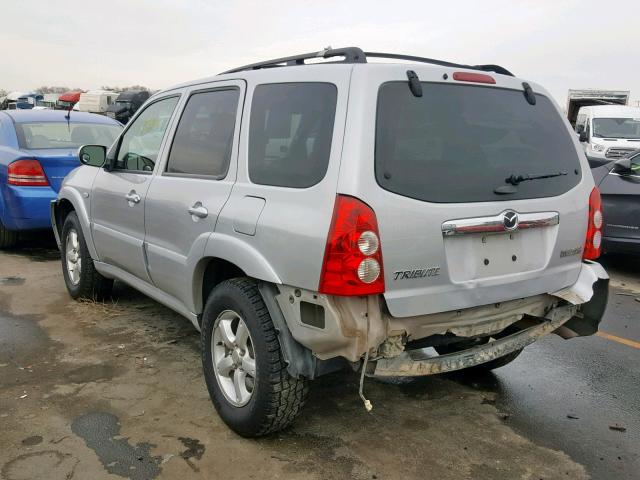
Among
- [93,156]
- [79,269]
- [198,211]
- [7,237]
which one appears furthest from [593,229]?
[7,237]

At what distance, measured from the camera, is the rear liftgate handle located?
3.18 metres

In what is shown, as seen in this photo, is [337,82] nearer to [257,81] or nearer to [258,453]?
[257,81]

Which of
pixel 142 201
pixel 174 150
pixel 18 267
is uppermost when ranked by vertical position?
pixel 174 150

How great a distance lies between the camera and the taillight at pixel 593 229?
3193 mm

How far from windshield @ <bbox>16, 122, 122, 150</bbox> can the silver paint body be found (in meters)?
4.00

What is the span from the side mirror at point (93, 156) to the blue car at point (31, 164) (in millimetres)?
2366

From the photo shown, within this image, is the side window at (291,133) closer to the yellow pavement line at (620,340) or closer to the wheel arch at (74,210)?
the wheel arch at (74,210)

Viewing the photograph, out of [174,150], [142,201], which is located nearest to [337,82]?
[174,150]

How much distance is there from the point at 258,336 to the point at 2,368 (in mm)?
2144

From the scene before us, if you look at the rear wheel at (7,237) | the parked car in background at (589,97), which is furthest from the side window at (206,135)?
the parked car in background at (589,97)

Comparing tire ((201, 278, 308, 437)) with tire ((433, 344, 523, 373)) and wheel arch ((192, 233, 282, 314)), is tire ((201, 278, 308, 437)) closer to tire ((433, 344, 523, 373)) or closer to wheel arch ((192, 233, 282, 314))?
wheel arch ((192, 233, 282, 314))

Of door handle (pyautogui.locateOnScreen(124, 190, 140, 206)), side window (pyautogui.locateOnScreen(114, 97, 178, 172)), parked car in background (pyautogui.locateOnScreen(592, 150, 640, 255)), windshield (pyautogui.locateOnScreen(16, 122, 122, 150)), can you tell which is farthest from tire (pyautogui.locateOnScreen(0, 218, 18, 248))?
parked car in background (pyautogui.locateOnScreen(592, 150, 640, 255))

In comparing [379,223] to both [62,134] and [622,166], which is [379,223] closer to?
[622,166]

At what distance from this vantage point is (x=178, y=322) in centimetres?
484
